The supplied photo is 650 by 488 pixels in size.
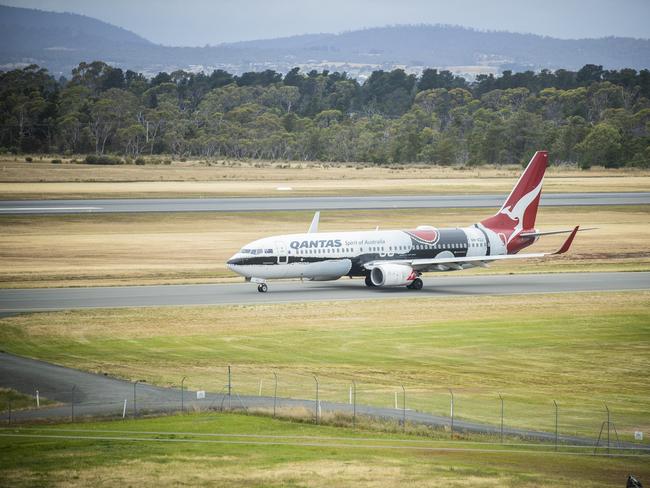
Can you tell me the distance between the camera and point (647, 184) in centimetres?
15800

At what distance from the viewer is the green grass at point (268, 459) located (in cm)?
2955

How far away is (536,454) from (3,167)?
151784 millimetres

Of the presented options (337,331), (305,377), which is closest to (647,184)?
(337,331)

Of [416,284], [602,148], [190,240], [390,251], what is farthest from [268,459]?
[602,148]

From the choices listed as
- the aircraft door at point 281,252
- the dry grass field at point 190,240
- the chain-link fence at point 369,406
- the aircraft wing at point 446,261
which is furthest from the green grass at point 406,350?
the dry grass field at point 190,240

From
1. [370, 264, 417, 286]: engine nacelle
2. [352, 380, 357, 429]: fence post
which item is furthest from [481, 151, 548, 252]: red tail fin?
[352, 380, 357, 429]: fence post

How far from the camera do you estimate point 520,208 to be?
245ft

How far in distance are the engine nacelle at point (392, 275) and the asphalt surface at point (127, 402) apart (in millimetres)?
26795

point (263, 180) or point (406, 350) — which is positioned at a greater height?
point (263, 180)

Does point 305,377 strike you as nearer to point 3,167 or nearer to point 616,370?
point 616,370

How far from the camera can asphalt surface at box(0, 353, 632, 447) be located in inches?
1454

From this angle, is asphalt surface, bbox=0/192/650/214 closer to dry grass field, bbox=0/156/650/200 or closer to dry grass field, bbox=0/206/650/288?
dry grass field, bbox=0/206/650/288

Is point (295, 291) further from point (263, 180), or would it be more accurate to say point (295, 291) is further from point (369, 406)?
point (263, 180)

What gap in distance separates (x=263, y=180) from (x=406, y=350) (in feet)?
388
